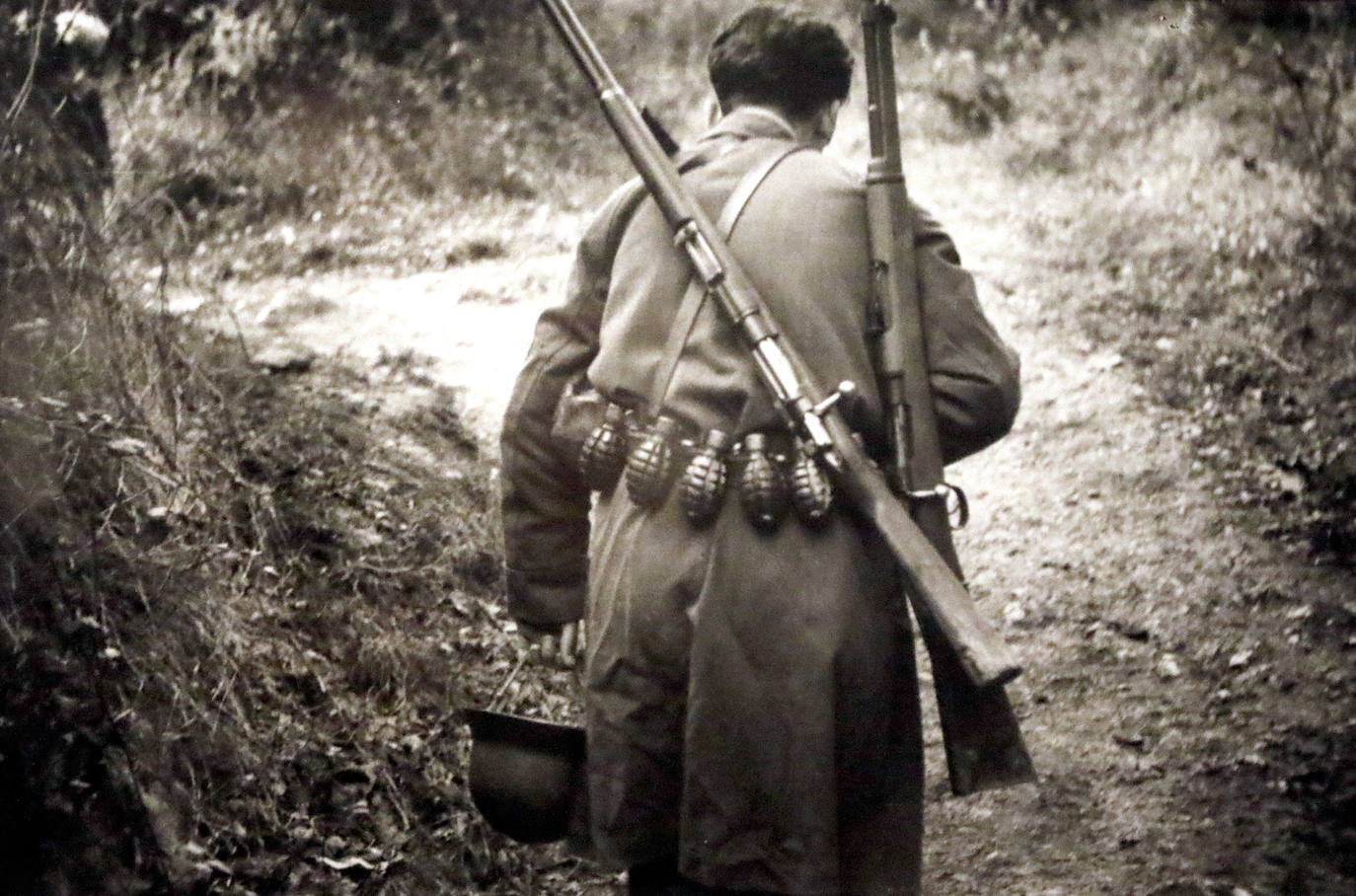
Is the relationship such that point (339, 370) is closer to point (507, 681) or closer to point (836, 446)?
point (507, 681)

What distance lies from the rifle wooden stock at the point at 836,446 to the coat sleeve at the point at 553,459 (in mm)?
290

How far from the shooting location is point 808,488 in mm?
2607

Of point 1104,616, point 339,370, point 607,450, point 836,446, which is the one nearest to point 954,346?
point 836,446

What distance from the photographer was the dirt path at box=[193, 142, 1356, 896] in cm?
411

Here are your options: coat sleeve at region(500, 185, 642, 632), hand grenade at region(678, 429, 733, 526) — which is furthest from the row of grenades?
coat sleeve at region(500, 185, 642, 632)

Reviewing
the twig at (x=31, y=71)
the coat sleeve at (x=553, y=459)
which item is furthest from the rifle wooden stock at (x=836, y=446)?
the twig at (x=31, y=71)

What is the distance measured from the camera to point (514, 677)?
15.0 ft

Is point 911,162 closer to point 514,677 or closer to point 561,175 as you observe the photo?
point 561,175

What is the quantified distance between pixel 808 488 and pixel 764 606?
0.24 meters

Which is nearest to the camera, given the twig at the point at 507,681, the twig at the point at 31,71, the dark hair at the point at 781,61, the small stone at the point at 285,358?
the dark hair at the point at 781,61

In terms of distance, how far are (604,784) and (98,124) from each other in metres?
2.83

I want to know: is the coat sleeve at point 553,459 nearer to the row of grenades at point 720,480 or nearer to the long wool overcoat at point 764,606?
the long wool overcoat at point 764,606

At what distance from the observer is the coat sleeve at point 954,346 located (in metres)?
2.73

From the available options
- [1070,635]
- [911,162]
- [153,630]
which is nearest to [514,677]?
[153,630]
